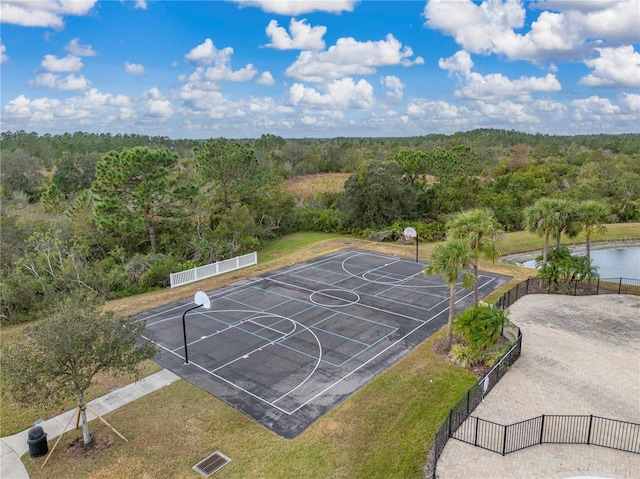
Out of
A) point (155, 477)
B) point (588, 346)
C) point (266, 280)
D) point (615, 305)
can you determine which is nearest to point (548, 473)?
point (588, 346)

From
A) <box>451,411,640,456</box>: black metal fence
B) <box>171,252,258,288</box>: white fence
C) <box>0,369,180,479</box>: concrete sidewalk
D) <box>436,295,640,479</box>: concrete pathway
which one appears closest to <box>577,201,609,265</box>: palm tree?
<box>436,295,640,479</box>: concrete pathway

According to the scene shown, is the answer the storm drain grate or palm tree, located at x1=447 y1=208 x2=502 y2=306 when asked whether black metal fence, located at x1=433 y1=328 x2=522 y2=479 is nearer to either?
palm tree, located at x1=447 y1=208 x2=502 y2=306

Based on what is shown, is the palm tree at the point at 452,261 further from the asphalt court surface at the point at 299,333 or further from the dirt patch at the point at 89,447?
the dirt patch at the point at 89,447

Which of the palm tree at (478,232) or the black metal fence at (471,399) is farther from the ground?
the palm tree at (478,232)

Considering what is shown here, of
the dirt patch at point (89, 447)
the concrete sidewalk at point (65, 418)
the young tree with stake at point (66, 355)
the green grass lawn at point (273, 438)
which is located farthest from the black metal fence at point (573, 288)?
the dirt patch at point (89, 447)

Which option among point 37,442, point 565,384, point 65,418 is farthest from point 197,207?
point 565,384

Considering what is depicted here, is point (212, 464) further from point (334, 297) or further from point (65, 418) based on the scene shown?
point (334, 297)
